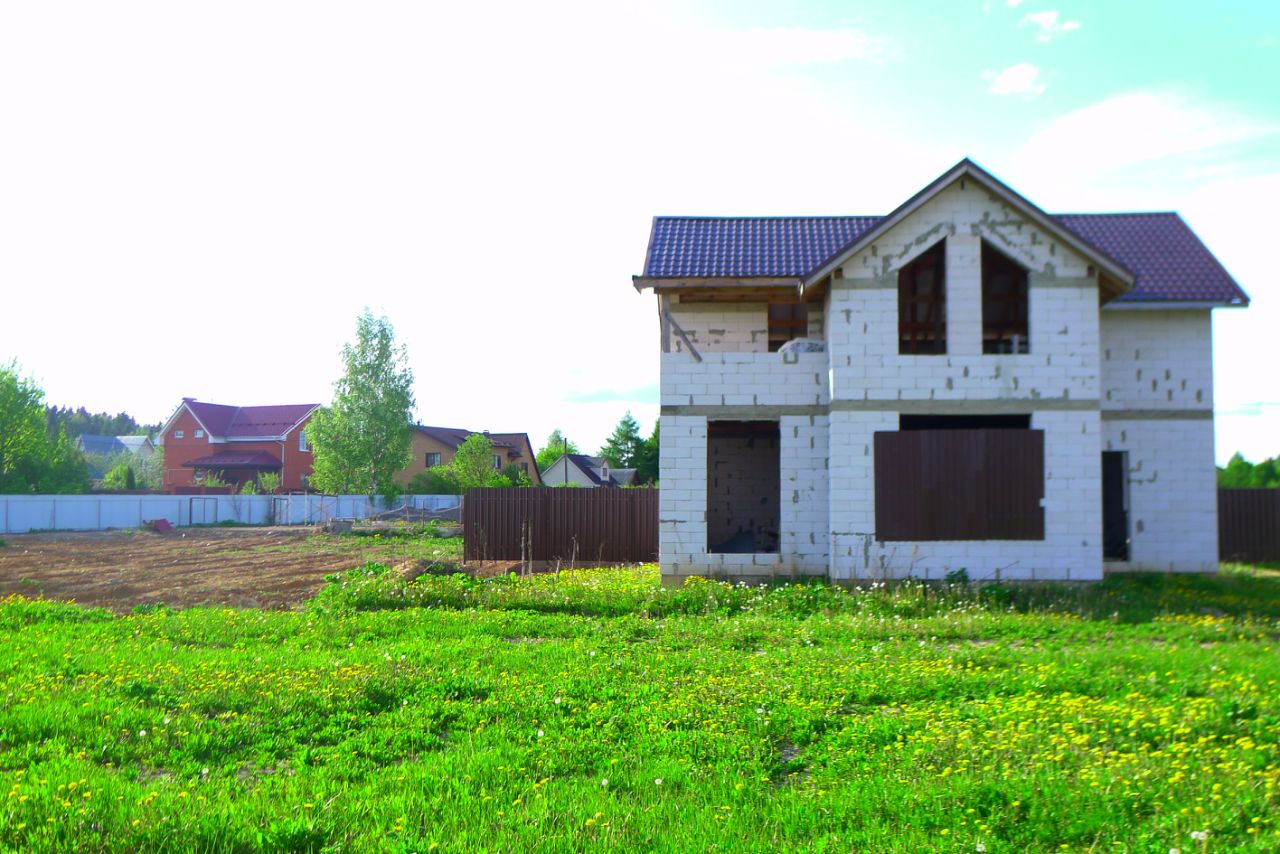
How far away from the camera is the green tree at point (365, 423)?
4622cm

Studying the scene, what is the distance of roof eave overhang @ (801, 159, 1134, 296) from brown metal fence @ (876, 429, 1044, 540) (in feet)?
10.1

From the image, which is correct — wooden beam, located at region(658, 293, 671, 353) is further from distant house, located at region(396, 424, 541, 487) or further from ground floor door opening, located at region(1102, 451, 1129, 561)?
distant house, located at region(396, 424, 541, 487)

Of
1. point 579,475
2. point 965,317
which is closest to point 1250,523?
point 965,317

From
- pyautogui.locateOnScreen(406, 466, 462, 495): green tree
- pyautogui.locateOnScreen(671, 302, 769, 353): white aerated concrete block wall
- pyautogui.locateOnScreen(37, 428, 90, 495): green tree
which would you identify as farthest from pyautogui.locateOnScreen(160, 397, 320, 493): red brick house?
pyautogui.locateOnScreen(671, 302, 769, 353): white aerated concrete block wall

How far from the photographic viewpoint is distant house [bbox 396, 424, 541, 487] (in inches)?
2494

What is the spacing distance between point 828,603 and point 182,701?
362 inches

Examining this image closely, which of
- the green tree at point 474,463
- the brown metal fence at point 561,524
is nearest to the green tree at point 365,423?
the green tree at point 474,463

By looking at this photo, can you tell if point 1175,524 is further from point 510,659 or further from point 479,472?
point 479,472

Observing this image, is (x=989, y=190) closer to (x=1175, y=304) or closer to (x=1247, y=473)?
(x=1175, y=304)

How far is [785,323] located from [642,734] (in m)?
12.9

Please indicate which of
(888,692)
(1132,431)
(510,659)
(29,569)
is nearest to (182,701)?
(510,659)

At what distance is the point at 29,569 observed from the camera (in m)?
21.5

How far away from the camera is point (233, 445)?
63.5m

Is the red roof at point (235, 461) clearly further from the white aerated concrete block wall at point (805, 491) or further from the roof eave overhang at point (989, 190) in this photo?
the roof eave overhang at point (989, 190)
